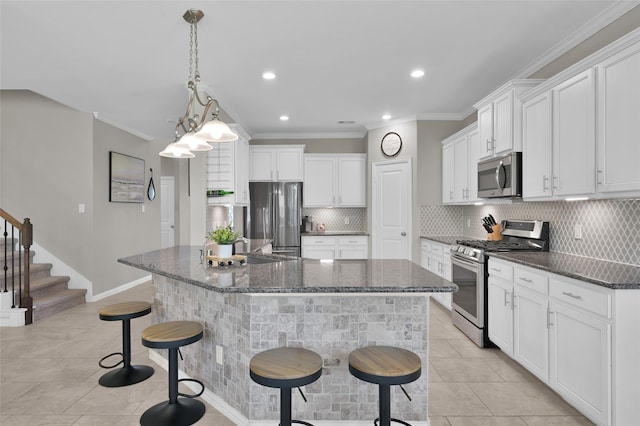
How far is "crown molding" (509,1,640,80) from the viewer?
256cm

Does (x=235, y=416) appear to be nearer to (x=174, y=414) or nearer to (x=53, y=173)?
(x=174, y=414)

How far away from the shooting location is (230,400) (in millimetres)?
2291

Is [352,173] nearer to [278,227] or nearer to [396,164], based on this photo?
[396,164]

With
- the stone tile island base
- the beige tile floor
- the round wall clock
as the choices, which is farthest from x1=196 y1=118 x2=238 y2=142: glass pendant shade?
the round wall clock

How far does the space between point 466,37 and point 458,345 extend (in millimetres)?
2847

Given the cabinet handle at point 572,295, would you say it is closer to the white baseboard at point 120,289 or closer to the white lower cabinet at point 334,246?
the white lower cabinet at point 334,246

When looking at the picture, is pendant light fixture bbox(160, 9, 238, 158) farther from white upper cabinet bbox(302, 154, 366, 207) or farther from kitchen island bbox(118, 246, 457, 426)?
white upper cabinet bbox(302, 154, 366, 207)

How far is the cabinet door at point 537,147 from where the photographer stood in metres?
2.94

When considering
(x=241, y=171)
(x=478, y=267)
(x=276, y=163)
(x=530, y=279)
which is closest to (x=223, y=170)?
(x=241, y=171)

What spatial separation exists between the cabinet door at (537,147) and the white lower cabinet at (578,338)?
28.7 inches

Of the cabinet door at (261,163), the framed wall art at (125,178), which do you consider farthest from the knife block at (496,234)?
the framed wall art at (125,178)

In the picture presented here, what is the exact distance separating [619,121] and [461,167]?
101 inches

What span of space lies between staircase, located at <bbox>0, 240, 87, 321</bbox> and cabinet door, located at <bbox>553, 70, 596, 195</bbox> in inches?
222

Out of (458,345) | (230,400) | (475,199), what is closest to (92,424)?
(230,400)
